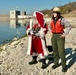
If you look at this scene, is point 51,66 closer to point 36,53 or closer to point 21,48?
point 36,53

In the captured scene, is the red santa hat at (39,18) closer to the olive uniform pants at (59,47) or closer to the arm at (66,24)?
the olive uniform pants at (59,47)

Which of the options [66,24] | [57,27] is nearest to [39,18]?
[57,27]

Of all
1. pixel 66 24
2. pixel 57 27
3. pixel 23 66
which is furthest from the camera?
pixel 23 66

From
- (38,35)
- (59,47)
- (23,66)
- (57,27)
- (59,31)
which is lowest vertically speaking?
(23,66)

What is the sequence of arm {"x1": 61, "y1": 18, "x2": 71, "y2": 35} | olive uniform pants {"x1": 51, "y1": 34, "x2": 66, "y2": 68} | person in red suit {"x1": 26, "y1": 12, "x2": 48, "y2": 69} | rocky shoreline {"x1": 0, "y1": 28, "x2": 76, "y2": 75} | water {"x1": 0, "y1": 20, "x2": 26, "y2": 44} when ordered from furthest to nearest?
1. water {"x1": 0, "y1": 20, "x2": 26, "y2": 44}
2. person in red suit {"x1": 26, "y1": 12, "x2": 48, "y2": 69}
3. rocky shoreline {"x1": 0, "y1": 28, "x2": 76, "y2": 75}
4. olive uniform pants {"x1": 51, "y1": 34, "x2": 66, "y2": 68}
5. arm {"x1": 61, "y1": 18, "x2": 71, "y2": 35}

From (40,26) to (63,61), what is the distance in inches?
58.5

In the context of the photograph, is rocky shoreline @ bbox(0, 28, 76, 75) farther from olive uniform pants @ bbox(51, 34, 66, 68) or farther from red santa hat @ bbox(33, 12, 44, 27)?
red santa hat @ bbox(33, 12, 44, 27)

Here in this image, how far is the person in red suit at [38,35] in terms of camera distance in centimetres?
944

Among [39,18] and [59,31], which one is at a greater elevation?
[39,18]

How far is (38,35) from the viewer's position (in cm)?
951

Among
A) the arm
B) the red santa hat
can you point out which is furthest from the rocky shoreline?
the red santa hat

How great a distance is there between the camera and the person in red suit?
31.0ft

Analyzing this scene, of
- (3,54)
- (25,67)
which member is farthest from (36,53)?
(3,54)

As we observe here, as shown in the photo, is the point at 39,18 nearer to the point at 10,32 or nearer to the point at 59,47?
the point at 59,47
